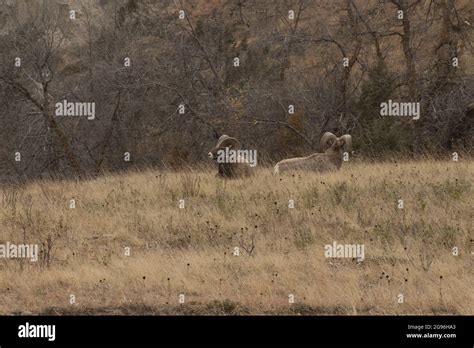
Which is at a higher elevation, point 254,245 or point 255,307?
point 254,245

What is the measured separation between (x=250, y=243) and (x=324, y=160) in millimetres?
6414

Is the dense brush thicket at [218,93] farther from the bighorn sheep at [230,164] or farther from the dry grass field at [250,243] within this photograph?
the dry grass field at [250,243]

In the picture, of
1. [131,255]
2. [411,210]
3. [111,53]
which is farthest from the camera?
[111,53]

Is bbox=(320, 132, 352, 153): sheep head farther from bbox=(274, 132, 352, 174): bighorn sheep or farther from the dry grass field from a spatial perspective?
the dry grass field

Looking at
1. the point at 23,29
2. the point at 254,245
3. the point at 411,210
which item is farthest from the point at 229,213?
the point at 23,29

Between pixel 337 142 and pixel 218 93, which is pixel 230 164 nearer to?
pixel 337 142

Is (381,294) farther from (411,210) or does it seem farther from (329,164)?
(329,164)

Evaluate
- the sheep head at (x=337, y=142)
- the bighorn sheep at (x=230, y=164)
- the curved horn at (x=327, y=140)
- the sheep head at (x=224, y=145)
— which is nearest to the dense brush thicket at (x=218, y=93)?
the sheep head at (x=337, y=142)

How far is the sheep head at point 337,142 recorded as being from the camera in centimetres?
1798

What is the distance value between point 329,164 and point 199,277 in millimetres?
8083

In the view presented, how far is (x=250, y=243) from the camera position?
11.5 meters

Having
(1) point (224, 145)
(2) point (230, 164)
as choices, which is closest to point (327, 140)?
(1) point (224, 145)

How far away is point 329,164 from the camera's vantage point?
57.3 ft

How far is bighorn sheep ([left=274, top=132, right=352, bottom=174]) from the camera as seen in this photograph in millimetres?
17312
